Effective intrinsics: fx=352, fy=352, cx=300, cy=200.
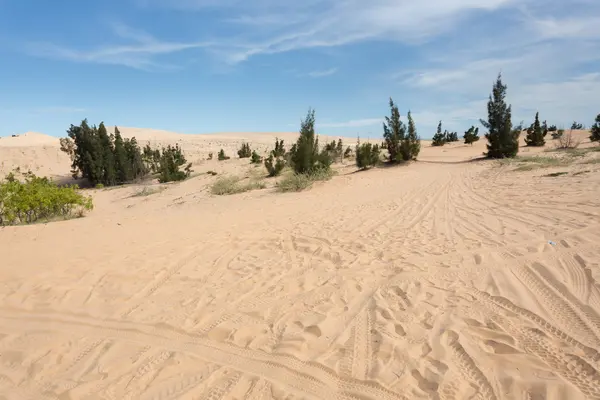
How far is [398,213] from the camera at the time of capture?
7.44m

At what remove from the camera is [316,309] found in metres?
3.41

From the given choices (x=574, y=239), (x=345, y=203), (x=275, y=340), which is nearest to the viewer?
(x=275, y=340)

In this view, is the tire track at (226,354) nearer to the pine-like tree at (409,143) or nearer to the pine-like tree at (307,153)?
the pine-like tree at (307,153)

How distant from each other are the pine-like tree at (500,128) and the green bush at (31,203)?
61.6 ft

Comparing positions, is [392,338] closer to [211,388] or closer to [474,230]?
[211,388]

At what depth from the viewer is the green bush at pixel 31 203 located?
8977mm

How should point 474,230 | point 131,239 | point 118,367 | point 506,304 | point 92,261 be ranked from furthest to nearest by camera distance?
1. point 131,239
2. point 474,230
3. point 92,261
4. point 506,304
5. point 118,367

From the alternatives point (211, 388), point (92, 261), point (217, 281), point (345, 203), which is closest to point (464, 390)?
point (211, 388)

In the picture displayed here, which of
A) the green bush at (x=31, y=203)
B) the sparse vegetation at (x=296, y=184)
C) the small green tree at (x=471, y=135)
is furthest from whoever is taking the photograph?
the small green tree at (x=471, y=135)

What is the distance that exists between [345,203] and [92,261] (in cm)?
588

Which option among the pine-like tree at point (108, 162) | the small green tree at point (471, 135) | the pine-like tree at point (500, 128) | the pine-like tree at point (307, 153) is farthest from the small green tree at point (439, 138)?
the pine-like tree at point (108, 162)

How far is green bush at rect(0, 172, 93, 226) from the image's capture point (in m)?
8.98

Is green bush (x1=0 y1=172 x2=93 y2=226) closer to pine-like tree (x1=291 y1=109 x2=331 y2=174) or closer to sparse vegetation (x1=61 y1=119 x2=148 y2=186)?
pine-like tree (x1=291 y1=109 x2=331 y2=174)

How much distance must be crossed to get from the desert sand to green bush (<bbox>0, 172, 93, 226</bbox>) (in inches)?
105
